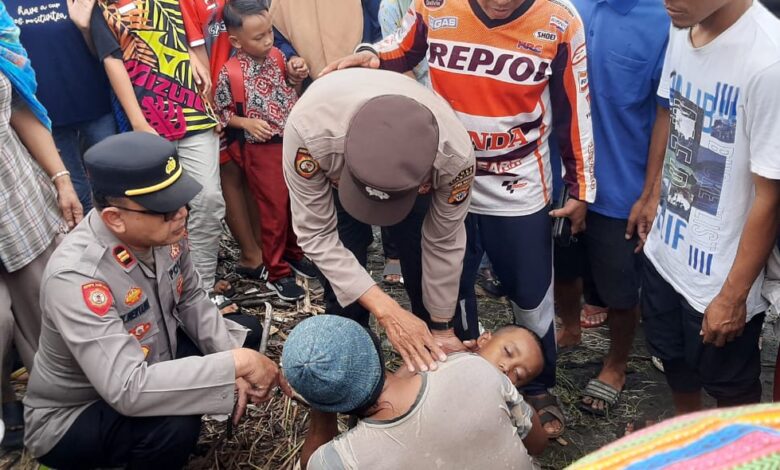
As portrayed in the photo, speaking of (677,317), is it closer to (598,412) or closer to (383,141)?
(598,412)

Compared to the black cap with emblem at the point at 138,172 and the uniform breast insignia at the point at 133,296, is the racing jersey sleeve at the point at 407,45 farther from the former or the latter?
the uniform breast insignia at the point at 133,296

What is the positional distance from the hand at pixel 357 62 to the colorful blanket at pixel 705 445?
252 centimetres

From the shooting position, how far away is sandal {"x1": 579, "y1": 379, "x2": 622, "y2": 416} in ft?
12.0

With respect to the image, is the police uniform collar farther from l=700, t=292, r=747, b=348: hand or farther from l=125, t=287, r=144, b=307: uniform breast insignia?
l=125, t=287, r=144, b=307: uniform breast insignia

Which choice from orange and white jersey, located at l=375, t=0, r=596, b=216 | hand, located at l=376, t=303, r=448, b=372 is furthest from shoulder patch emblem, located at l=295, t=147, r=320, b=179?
orange and white jersey, located at l=375, t=0, r=596, b=216

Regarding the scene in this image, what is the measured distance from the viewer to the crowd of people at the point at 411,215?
2.35 m

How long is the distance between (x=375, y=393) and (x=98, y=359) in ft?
3.39

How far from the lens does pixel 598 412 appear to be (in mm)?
3658

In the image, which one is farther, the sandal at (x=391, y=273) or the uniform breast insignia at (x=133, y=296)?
the sandal at (x=391, y=273)

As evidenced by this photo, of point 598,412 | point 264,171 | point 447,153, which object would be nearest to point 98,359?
point 447,153

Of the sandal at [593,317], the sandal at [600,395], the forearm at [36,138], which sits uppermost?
the forearm at [36,138]

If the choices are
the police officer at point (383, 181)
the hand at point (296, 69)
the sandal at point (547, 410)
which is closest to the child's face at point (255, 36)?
the hand at point (296, 69)

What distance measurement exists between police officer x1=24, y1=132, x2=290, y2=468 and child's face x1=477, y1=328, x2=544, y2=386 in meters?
0.91

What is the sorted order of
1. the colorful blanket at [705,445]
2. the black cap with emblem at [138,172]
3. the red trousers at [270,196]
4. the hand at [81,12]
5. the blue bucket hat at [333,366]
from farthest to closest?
the red trousers at [270,196] < the hand at [81,12] < the black cap with emblem at [138,172] < the blue bucket hat at [333,366] < the colorful blanket at [705,445]
